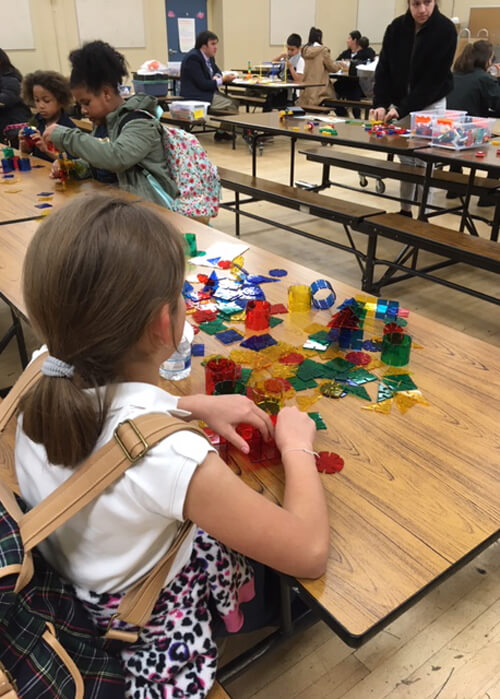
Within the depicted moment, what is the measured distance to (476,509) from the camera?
0.84 metres

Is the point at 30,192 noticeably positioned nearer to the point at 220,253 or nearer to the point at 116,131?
the point at 116,131

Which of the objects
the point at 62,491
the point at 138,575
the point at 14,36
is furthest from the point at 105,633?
the point at 14,36

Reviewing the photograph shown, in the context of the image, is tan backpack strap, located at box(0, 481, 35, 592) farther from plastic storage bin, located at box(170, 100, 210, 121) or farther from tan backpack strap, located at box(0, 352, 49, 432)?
plastic storage bin, located at box(170, 100, 210, 121)

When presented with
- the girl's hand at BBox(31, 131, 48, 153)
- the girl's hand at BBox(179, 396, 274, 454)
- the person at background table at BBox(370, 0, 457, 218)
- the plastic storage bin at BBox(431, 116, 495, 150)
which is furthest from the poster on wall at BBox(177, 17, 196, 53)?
the girl's hand at BBox(179, 396, 274, 454)

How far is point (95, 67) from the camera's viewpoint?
231cm

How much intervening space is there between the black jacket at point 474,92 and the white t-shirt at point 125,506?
4.72 meters

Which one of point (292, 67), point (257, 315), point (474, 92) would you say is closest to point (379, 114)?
point (474, 92)

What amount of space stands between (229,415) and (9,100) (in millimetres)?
5290

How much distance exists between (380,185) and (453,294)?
2138 millimetres

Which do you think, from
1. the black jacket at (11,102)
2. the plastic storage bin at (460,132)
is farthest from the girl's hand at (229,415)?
the black jacket at (11,102)

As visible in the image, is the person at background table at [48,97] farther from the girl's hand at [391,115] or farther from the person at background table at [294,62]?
the person at background table at [294,62]

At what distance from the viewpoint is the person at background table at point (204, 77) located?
21.9 feet

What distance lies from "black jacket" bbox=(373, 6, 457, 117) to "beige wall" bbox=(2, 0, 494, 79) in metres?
7.10

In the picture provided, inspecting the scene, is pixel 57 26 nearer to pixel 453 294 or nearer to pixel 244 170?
pixel 244 170
